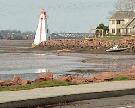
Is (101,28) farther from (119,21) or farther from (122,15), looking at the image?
(122,15)

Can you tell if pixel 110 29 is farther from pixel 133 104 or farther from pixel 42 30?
pixel 133 104

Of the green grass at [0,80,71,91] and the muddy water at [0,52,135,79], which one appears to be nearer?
the green grass at [0,80,71,91]

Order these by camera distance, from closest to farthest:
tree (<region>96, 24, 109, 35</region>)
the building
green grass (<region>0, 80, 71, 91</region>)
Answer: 1. green grass (<region>0, 80, 71, 91</region>)
2. tree (<region>96, 24, 109, 35</region>)
3. the building

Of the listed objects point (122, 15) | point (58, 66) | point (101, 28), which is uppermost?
point (122, 15)

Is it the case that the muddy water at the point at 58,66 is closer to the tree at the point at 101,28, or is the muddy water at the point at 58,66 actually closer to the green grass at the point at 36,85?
the green grass at the point at 36,85

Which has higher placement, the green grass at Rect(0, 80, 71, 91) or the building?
the building

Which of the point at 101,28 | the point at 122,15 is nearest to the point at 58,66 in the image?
the point at 101,28

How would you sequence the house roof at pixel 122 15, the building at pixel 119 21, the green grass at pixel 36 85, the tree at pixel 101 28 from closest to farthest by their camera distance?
the green grass at pixel 36 85, the tree at pixel 101 28, the building at pixel 119 21, the house roof at pixel 122 15

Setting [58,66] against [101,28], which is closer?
[58,66]

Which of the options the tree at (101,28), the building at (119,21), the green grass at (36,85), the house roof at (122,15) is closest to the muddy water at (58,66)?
the green grass at (36,85)

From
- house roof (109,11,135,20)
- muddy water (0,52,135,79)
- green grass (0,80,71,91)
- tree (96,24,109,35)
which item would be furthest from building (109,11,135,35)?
green grass (0,80,71,91)

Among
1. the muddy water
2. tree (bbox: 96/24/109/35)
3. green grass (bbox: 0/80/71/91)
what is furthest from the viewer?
tree (bbox: 96/24/109/35)

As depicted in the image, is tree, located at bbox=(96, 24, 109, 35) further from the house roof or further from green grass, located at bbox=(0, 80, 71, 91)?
green grass, located at bbox=(0, 80, 71, 91)

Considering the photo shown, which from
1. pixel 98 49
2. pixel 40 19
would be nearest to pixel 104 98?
pixel 98 49
